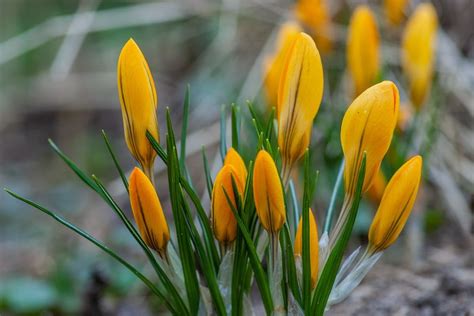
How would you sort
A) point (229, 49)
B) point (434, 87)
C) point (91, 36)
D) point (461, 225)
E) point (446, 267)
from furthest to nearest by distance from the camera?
point (91, 36) → point (229, 49) → point (434, 87) → point (461, 225) → point (446, 267)

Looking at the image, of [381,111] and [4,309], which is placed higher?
[4,309]

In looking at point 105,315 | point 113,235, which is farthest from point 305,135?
point 113,235

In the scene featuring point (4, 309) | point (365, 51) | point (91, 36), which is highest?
point (91, 36)

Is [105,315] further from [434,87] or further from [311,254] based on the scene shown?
[434,87]

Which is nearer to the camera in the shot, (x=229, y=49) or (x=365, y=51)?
(x=365, y=51)

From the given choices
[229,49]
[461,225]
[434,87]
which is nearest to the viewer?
[461,225]

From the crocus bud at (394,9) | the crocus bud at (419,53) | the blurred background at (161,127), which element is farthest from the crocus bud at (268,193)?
the crocus bud at (394,9)

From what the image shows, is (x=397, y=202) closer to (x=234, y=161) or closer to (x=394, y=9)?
(x=234, y=161)

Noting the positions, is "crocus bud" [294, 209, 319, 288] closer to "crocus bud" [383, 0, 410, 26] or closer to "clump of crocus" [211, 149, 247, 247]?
"clump of crocus" [211, 149, 247, 247]
